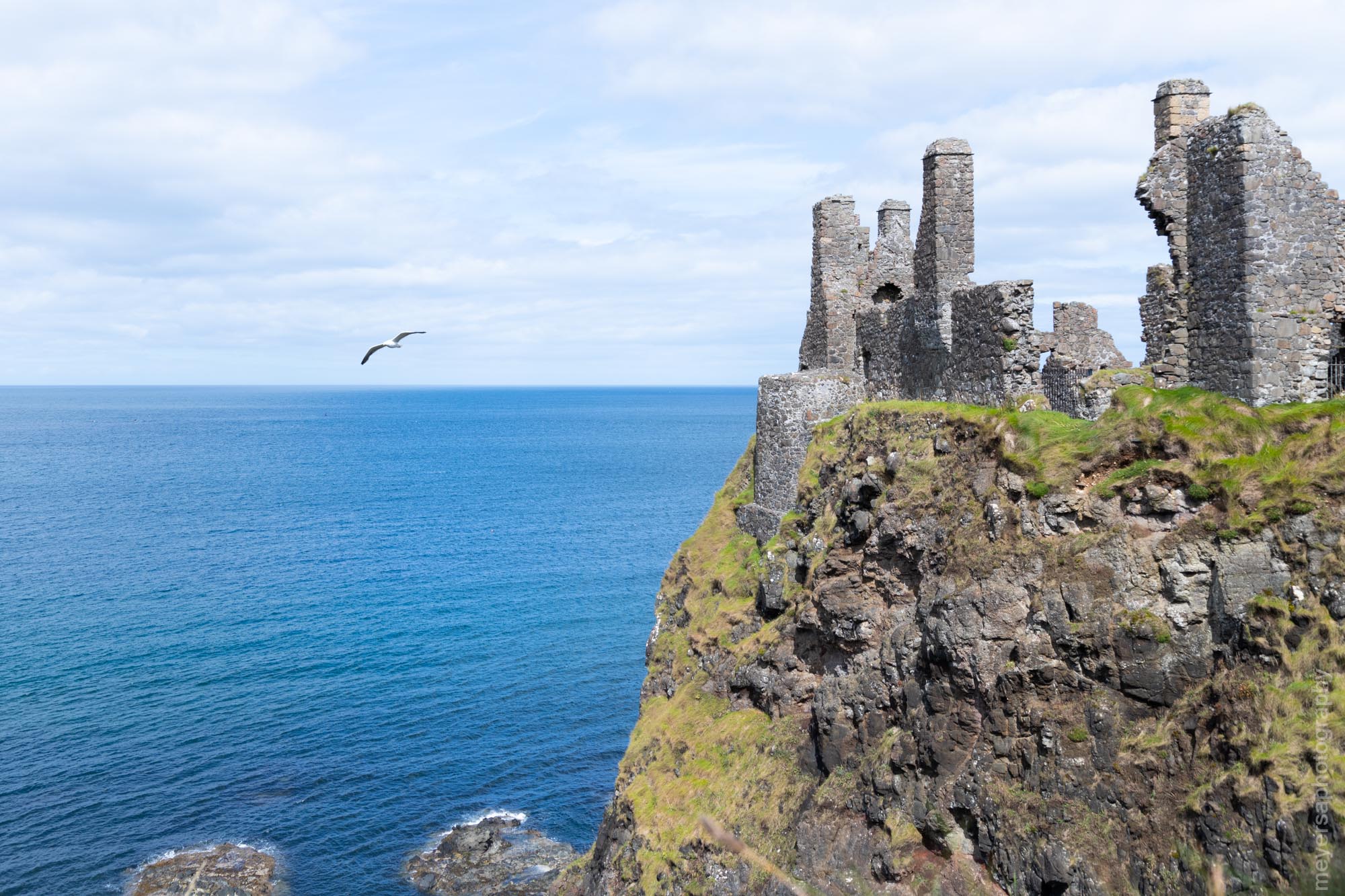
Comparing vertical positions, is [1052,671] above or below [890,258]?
below

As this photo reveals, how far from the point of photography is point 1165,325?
2086cm

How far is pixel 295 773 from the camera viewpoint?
1860 inches

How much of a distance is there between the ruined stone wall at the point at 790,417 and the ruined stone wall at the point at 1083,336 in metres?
7.97

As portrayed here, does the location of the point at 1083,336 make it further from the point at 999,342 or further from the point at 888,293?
the point at 888,293

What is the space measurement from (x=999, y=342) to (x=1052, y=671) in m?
8.63

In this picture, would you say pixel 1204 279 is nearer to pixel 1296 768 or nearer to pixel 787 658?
pixel 1296 768

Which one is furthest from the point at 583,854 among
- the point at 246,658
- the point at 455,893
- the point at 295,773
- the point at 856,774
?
the point at 246,658

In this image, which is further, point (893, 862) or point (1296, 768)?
point (893, 862)

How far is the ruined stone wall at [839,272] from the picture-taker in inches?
1409

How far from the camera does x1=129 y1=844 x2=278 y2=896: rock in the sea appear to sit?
1502 inches

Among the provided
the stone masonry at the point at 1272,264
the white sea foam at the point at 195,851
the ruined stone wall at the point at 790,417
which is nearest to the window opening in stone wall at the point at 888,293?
the ruined stone wall at the point at 790,417

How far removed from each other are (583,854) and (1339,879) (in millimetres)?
40669

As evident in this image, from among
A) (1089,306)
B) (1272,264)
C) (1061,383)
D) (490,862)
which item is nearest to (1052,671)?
(1061,383)

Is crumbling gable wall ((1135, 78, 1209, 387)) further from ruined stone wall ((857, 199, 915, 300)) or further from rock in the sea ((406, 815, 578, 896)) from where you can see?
rock in the sea ((406, 815, 578, 896))
